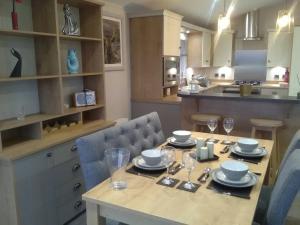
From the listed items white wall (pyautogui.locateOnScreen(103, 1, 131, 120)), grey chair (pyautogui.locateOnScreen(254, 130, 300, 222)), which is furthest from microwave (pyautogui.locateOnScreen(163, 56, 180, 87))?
grey chair (pyautogui.locateOnScreen(254, 130, 300, 222))

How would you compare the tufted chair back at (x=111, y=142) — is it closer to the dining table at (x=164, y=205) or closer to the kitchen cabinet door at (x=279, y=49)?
the dining table at (x=164, y=205)

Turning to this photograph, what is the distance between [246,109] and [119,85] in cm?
185

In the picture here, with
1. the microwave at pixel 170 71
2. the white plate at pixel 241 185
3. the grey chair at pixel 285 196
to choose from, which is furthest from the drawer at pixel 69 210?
the microwave at pixel 170 71

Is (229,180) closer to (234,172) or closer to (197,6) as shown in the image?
(234,172)

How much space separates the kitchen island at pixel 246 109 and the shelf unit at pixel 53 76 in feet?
4.05

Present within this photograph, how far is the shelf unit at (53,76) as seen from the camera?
2479mm

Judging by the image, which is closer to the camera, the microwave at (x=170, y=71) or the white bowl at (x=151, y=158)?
the white bowl at (x=151, y=158)

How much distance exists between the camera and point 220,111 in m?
3.66

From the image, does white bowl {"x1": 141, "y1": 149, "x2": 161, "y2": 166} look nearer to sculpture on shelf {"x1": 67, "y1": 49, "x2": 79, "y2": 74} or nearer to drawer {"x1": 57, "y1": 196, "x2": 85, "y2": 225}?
drawer {"x1": 57, "y1": 196, "x2": 85, "y2": 225}

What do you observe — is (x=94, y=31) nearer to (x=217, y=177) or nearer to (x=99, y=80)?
A: (x=99, y=80)

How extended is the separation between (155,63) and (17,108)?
2.28 meters

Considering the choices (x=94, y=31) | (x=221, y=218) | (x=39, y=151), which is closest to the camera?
(x=221, y=218)

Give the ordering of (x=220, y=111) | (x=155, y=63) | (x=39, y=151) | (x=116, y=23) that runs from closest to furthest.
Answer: (x=39, y=151) < (x=220, y=111) < (x=116, y=23) < (x=155, y=63)

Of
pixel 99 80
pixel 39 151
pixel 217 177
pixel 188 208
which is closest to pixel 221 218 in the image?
pixel 188 208
